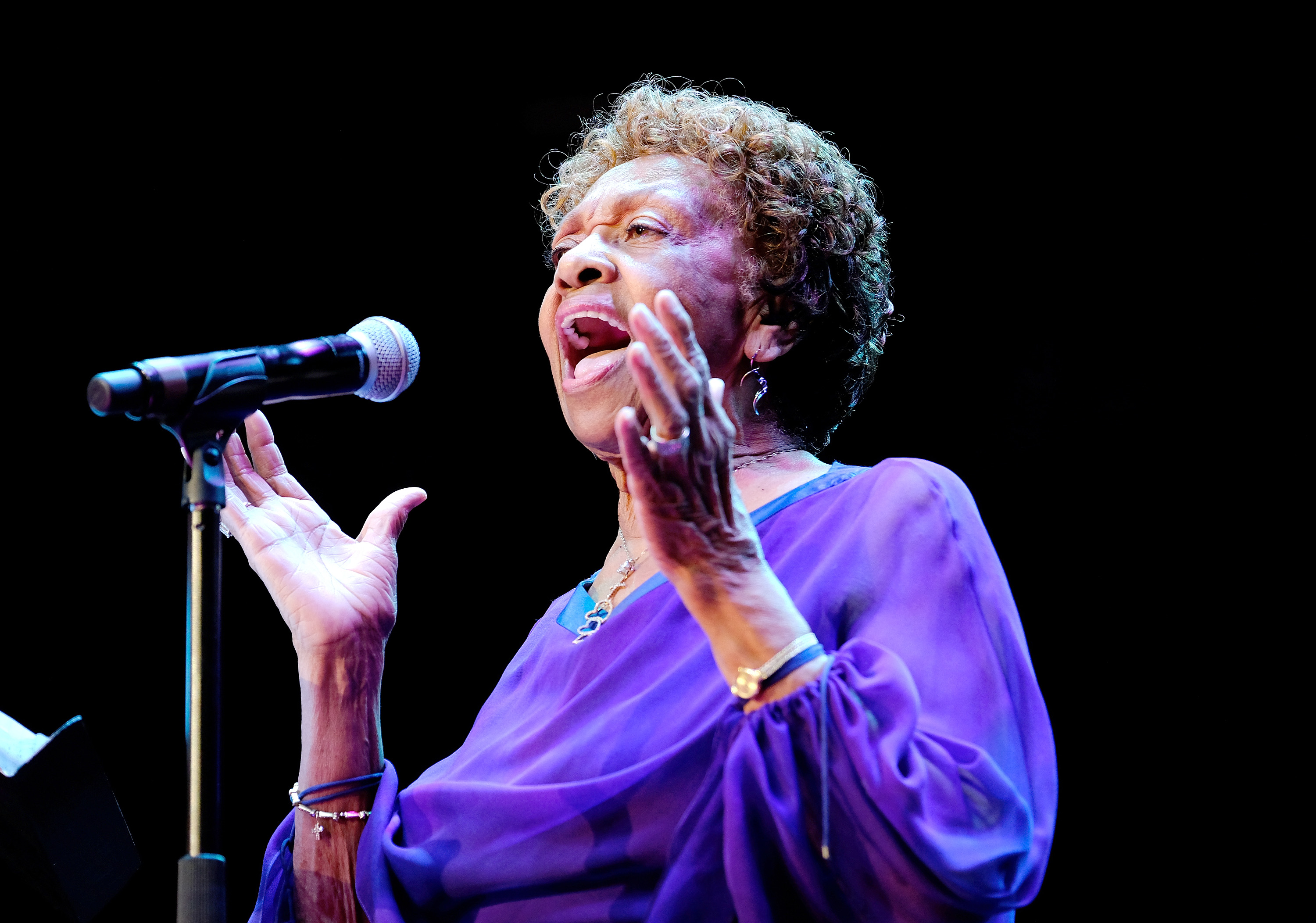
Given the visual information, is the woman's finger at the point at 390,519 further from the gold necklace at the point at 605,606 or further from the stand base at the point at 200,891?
the stand base at the point at 200,891

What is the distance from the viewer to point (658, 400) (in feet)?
3.96

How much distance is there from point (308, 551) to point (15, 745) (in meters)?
0.63

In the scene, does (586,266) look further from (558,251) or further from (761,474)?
(761,474)

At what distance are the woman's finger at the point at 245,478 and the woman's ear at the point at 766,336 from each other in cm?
82

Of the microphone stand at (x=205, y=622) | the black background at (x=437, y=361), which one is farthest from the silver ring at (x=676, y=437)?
the black background at (x=437, y=361)

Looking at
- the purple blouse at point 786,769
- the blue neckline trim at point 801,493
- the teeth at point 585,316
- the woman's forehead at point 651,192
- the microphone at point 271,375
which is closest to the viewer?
the microphone at point 271,375

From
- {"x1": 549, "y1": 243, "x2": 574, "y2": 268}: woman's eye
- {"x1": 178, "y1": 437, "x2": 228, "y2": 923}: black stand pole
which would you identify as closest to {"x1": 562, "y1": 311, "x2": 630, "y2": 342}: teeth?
{"x1": 549, "y1": 243, "x2": 574, "y2": 268}: woman's eye

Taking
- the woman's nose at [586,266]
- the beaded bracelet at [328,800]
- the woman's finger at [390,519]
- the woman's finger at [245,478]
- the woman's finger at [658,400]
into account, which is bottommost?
the beaded bracelet at [328,800]

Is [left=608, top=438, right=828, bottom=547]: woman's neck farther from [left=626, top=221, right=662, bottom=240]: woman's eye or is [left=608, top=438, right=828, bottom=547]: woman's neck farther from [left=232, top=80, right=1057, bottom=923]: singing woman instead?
[left=626, top=221, right=662, bottom=240]: woman's eye

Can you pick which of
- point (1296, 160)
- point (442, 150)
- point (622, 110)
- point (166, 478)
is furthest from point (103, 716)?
point (1296, 160)

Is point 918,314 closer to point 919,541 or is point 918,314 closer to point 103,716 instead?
point 919,541

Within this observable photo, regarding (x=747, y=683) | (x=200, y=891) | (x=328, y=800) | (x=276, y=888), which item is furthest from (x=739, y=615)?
(x=276, y=888)

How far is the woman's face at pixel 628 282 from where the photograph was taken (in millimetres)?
1824

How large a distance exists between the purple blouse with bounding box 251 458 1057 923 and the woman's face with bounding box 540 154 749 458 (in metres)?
0.30
